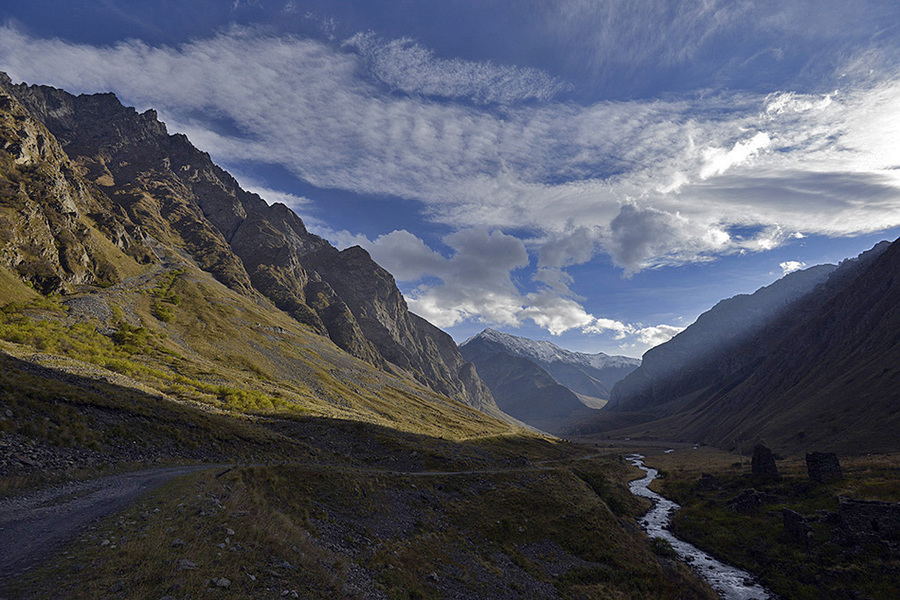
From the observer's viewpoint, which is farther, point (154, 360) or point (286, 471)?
point (154, 360)

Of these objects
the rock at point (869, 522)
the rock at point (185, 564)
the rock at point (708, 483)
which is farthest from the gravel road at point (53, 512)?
the rock at point (708, 483)

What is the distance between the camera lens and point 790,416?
4459 inches

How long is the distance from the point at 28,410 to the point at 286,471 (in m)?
15.8

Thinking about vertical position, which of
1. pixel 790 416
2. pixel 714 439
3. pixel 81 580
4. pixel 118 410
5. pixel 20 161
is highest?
pixel 20 161

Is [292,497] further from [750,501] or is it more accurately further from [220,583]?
[750,501]

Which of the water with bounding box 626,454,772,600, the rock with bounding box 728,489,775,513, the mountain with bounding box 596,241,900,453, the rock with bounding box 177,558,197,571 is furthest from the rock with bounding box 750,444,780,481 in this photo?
the rock with bounding box 177,558,197,571

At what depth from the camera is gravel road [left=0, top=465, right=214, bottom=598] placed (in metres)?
10.4

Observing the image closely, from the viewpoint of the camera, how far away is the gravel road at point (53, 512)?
1041cm

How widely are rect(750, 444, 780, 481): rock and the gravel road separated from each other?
67.5 m

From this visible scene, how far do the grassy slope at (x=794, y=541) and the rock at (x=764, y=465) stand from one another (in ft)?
4.29

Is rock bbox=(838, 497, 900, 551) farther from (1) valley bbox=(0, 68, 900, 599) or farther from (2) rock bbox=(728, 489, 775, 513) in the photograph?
(2) rock bbox=(728, 489, 775, 513)

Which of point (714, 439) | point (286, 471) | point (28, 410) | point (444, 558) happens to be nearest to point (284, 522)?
point (286, 471)

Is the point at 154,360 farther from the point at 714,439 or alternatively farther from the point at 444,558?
the point at 714,439

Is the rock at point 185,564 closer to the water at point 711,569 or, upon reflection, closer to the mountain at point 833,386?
the water at point 711,569
